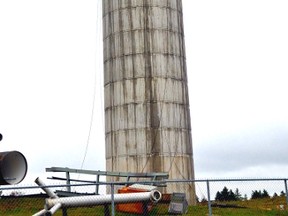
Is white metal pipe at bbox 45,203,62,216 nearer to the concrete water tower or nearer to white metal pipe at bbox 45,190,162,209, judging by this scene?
white metal pipe at bbox 45,190,162,209

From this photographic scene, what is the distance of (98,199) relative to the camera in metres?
16.1

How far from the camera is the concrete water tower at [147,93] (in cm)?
2697

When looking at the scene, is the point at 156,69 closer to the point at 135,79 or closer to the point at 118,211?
the point at 135,79

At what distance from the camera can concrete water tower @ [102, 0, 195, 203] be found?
27.0 meters

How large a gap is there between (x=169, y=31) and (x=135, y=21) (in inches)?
80.8

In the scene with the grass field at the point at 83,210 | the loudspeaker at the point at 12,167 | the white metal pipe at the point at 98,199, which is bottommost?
the grass field at the point at 83,210

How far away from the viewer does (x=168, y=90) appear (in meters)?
27.5

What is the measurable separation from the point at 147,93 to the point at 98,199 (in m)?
11.9

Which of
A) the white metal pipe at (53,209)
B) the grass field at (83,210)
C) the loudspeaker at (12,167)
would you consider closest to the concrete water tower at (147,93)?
the grass field at (83,210)

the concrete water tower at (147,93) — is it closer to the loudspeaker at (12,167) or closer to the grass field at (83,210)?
the grass field at (83,210)

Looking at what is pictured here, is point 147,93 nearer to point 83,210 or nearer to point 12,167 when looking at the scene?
point 83,210

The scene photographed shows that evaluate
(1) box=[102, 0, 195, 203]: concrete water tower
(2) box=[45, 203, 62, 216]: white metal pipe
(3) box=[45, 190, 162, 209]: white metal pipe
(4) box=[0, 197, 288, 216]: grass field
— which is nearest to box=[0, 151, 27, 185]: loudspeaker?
(2) box=[45, 203, 62, 216]: white metal pipe

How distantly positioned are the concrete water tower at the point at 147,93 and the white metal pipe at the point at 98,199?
9.79 m

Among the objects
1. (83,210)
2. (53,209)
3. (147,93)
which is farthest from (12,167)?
(147,93)
